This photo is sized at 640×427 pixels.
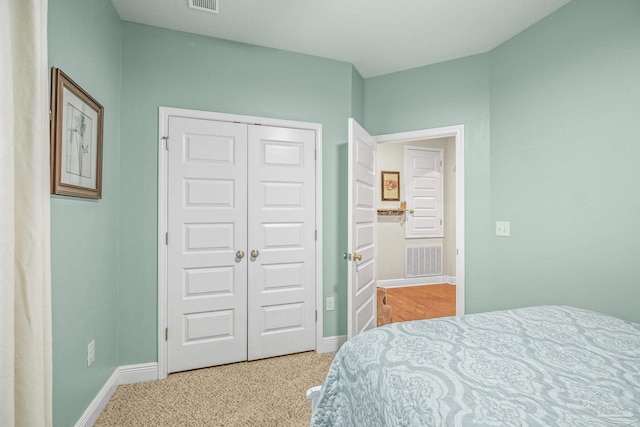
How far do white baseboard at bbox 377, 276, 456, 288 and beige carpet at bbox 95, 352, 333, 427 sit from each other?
106 inches

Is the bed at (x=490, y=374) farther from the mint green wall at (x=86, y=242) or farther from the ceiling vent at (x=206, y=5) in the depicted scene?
the ceiling vent at (x=206, y=5)

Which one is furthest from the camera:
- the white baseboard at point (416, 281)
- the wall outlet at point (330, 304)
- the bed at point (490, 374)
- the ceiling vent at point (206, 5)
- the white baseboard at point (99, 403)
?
the white baseboard at point (416, 281)

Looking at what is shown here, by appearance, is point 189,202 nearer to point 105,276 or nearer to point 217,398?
point 105,276

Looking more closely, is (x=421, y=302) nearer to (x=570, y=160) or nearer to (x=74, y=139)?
(x=570, y=160)

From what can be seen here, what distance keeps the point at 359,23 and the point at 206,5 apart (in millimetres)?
1077

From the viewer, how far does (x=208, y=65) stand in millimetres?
2367

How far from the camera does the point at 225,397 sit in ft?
6.44

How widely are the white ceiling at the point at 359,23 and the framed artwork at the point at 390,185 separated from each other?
243 centimetres

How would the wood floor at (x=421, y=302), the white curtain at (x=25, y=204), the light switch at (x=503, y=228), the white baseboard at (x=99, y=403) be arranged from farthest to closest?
the wood floor at (x=421, y=302), the light switch at (x=503, y=228), the white baseboard at (x=99, y=403), the white curtain at (x=25, y=204)

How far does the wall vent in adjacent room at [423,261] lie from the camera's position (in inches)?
199

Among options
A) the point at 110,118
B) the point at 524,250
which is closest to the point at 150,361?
the point at 110,118

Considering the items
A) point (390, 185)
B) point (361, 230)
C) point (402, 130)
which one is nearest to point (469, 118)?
point (402, 130)

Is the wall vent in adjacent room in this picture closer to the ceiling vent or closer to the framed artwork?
the framed artwork

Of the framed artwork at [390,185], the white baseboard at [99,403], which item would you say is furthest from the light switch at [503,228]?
the white baseboard at [99,403]
